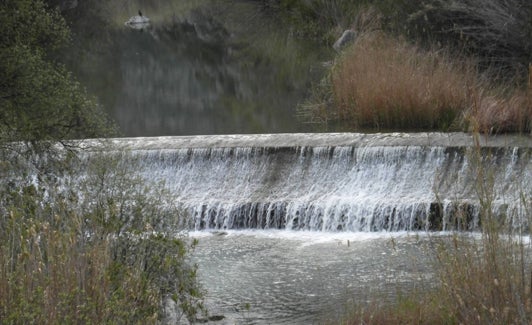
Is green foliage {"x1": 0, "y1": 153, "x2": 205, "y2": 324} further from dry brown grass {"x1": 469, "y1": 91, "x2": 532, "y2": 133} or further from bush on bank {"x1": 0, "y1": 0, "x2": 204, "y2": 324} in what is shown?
dry brown grass {"x1": 469, "y1": 91, "x2": 532, "y2": 133}

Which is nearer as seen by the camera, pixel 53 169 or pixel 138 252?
pixel 138 252

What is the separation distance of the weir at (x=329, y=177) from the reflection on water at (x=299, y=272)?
0.40 metres

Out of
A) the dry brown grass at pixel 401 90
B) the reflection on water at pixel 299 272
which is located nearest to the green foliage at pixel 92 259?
the reflection on water at pixel 299 272

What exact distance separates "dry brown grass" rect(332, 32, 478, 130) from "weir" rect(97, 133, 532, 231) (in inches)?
61.2

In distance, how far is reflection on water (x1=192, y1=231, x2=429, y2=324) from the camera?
30.1 ft

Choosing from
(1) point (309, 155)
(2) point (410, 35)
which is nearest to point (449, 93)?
(1) point (309, 155)

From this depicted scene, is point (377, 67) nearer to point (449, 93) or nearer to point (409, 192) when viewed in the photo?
point (449, 93)

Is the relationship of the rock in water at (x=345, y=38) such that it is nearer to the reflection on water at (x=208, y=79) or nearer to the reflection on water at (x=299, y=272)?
the reflection on water at (x=208, y=79)

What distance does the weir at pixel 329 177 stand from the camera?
1235 centimetres

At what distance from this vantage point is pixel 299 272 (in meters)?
10.4

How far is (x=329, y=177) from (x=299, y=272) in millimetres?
3109

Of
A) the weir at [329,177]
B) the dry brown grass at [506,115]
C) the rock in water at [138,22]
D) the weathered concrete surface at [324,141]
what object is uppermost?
the rock in water at [138,22]

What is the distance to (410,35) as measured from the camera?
66.9ft

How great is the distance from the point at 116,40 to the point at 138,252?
26.2 m
